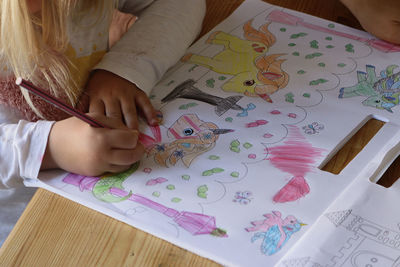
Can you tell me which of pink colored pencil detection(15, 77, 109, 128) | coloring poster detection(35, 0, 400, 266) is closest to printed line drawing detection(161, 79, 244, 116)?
coloring poster detection(35, 0, 400, 266)

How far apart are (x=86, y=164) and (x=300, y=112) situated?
24cm

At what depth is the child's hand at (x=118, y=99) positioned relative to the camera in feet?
2.08

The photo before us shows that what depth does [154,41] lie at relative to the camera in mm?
740

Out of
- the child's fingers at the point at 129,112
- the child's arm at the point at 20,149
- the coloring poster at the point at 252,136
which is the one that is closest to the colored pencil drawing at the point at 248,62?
the coloring poster at the point at 252,136

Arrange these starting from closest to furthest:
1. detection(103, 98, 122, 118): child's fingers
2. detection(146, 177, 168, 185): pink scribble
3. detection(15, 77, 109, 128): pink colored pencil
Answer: detection(15, 77, 109, 128): pink colored pencil < detection(146, 177, 168, 185): pink scribble < detection(103, 98, 122, 118): child's fingers

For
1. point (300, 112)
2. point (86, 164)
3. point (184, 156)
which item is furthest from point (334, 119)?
point (86, 164)

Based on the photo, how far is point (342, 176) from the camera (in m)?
0.53

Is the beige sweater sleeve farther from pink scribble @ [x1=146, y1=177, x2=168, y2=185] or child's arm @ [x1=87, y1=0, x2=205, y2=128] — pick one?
pink scribble @ [x1=146, y1=177, x2=168, y2=185]

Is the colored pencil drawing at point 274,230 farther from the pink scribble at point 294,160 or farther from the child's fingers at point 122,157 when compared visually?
the child's fingers at point 122,157

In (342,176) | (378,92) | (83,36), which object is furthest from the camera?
(83,36)

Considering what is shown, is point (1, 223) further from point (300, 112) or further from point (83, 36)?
point (300, 112)

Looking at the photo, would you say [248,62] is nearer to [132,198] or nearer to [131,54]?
[131,54]

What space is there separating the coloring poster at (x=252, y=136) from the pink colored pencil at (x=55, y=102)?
6cm

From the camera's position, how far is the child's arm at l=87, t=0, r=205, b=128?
2.16ft
